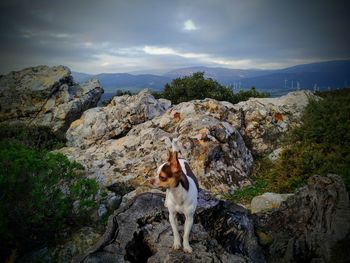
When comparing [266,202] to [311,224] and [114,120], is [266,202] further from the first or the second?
[114,120]

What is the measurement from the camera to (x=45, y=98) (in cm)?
2359

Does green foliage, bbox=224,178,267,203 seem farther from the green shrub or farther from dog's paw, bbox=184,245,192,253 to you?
dog's paw, bbox=184,245,192,253

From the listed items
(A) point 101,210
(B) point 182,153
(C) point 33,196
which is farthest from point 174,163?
(B) point 182,153

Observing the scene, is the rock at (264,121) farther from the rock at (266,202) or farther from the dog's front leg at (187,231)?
the dog's front leg at (187,231)

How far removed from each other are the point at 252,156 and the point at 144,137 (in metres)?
5.91

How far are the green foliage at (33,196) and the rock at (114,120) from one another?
911 cm

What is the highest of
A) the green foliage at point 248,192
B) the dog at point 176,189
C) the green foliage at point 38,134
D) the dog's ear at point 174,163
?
the dog's ear at point 174,163

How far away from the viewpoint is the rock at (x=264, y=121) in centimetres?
1712

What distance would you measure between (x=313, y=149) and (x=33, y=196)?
10.2 m

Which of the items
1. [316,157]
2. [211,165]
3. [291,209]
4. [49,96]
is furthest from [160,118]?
[49,96]

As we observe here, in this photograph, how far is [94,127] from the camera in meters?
18.4

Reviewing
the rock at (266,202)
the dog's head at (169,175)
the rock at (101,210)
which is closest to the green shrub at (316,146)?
the rock at (266,202)

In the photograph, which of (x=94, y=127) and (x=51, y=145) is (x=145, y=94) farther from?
(x=51, y=145)

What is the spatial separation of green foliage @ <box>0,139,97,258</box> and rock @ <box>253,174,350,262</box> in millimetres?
4899
